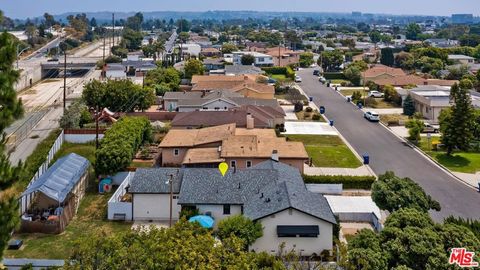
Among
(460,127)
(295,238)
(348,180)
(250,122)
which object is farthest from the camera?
(250,122)

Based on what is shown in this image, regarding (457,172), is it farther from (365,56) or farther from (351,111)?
(365,56)

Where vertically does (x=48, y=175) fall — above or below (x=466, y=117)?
below

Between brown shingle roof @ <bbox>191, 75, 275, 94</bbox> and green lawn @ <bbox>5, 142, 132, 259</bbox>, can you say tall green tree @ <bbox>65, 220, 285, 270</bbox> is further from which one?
brown shingle roof @ <bbox>191, 75, 275, 94</bbox>

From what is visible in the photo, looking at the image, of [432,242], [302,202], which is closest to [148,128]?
[302,202]

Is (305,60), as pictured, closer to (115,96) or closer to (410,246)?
(115,96)

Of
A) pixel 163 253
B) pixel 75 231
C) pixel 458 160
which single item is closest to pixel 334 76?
pixel 458 160

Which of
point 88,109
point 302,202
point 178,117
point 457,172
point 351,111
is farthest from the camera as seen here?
point 351,111
